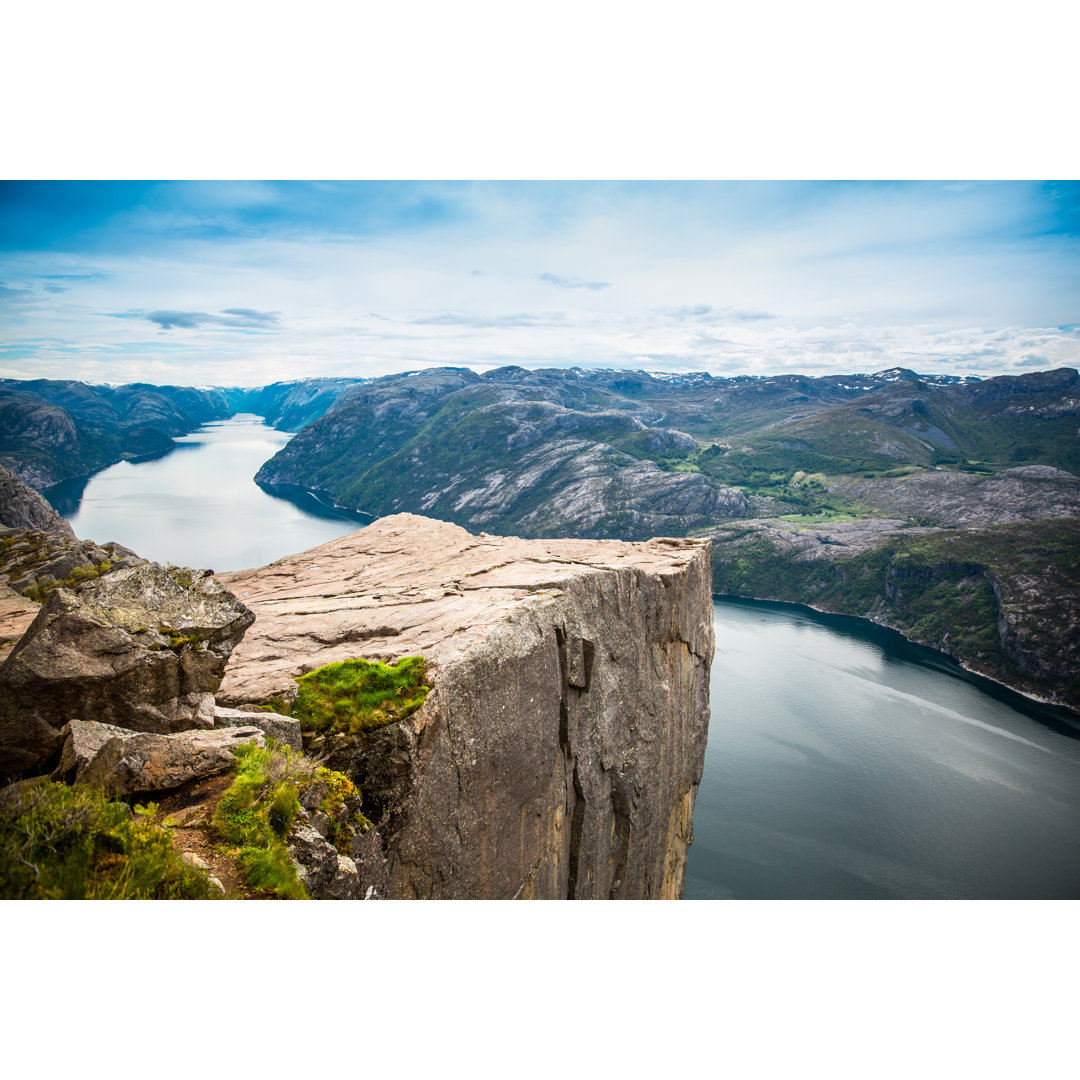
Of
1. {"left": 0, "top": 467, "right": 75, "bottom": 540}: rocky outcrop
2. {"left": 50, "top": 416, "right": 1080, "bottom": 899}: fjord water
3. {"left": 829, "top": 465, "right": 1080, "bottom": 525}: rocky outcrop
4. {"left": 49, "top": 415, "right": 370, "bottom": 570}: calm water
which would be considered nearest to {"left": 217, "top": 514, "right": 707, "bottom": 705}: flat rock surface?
{"left": 0, "top": 467, "right": 75, "bottom": 540}: rocky outcrop

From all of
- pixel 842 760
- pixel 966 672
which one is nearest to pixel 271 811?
pixel 842 760

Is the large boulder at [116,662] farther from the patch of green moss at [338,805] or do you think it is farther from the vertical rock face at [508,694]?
the patch of green moss at [338,805]

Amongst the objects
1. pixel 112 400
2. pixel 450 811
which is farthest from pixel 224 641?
pixel 112 400

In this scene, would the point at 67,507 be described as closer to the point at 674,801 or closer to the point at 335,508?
the point at 674,801

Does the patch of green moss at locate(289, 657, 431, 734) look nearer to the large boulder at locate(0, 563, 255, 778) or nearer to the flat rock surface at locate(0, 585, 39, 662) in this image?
the large boulder at locate(0, 563, 255, 778)

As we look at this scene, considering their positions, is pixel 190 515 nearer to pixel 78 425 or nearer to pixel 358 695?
pixel 78 425

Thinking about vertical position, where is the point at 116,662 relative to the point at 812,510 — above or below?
above

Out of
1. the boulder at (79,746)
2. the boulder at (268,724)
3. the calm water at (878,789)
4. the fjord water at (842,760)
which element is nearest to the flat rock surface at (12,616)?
the boulder at (268,724)
